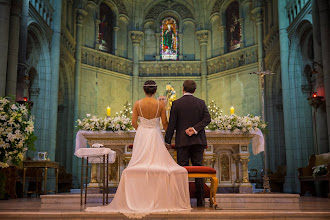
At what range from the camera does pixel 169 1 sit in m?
23.9

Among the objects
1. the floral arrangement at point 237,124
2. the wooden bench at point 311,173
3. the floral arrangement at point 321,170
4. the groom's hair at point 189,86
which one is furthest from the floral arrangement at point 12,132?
the wooden bench at point 311,173

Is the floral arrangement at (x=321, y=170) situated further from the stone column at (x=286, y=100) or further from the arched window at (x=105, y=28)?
the arched window at (x=105, y=28)

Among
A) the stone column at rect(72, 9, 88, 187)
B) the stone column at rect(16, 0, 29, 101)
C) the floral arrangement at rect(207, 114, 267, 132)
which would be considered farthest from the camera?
the stone column at rect(72, 9, 88, 187)

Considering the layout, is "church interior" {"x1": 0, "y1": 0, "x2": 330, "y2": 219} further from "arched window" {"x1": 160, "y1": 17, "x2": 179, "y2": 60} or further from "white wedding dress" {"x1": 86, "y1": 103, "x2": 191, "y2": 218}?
"white wedding dress" {"x1": 86, "y1": 103, "x2": 191, "y2": 218}

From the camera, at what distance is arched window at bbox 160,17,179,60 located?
76.8ft

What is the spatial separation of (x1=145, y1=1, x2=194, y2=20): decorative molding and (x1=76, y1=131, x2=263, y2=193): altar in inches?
601

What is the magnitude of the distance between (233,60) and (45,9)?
10496 millimetres

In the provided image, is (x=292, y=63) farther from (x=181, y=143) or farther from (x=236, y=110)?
(x=181, y=143)

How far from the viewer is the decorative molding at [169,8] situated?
23688 millimetres

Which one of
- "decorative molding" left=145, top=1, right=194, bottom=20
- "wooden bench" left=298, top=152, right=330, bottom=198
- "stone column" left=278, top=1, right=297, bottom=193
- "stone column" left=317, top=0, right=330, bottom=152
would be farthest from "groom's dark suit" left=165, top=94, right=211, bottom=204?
"decorative molding" left=145, top=1, right=194, bottom=20

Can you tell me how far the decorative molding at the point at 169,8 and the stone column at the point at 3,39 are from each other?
13.5 metres

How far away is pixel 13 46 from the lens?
1123 cm

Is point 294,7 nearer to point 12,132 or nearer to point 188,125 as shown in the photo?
point 188,125

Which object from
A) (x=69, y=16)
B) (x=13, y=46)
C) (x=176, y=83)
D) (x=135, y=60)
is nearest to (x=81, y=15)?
(x=69, y=16)
